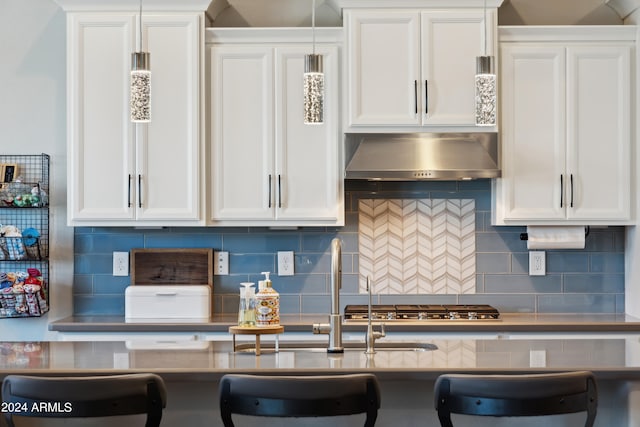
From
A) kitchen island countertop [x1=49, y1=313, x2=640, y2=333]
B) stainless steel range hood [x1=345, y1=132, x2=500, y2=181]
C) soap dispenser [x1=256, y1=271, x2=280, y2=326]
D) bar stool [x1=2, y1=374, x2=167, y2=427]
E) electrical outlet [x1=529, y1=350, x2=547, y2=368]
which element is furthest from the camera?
stainless steel range hood [x1=345, y1=132, x2=500, y2=181]

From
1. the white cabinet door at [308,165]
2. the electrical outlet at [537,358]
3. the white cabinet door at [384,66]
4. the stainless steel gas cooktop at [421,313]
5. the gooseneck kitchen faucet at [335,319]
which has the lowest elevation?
the stainless steel gas cooktop at [421,313]

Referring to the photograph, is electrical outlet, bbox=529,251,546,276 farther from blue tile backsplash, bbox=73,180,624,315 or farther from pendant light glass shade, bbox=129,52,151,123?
pendant light glass shade, bbox=129,52,151,123

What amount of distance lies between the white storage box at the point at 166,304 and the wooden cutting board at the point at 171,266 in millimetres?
221

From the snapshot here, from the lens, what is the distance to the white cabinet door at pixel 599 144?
4.22 m

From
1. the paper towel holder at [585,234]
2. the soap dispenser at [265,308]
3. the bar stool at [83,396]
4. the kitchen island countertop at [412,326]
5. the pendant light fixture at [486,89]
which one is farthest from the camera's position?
the paper towel holder at [585,234]

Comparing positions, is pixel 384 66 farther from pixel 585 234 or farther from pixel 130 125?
pixel 585 234

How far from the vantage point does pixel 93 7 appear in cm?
416

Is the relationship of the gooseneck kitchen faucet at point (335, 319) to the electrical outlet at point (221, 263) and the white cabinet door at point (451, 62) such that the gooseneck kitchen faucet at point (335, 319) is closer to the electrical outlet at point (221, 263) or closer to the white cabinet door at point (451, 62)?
the white cabinet door at point (451, 62)

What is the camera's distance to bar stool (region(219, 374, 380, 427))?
2.23 m

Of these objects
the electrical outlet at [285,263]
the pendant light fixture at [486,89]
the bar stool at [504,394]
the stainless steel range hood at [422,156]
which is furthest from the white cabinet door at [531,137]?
the bar stool at [504,394]

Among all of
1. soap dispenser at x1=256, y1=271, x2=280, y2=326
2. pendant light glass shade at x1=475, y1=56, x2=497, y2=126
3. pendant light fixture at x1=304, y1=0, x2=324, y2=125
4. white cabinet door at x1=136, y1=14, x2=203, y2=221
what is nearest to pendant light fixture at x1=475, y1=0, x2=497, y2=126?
pendant light glass shade at x1=475, y1=56, x2=497, y2=126

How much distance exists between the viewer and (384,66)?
13.6 ft

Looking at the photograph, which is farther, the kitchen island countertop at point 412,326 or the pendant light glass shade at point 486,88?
the kitchen island countertop at point 412,326

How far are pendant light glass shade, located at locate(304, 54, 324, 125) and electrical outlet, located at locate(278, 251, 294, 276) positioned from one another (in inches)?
64.1
